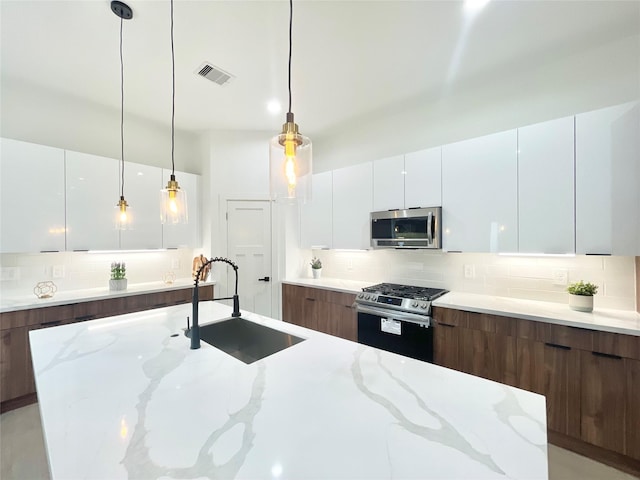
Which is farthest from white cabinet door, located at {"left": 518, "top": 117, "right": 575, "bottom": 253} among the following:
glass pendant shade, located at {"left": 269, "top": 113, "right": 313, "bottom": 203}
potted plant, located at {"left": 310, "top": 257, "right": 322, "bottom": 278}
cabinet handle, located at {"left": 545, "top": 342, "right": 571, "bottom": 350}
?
potted plant, located at {"left": 310, "top": 257, "right": 322, "bottom": 278}

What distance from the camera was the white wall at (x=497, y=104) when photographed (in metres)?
2.05

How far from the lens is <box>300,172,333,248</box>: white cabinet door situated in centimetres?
351

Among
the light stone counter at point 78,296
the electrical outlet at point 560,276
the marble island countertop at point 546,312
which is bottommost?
the light stone counter at point 78,296

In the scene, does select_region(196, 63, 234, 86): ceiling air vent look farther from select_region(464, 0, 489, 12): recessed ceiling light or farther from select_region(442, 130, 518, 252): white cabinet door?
select_region(442, 130, 518, 252): white cabinet door

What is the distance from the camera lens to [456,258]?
282 centimetres

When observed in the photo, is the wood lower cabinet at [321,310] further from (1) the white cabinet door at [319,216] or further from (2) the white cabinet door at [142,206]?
(2) the white cabinet door at [142,206]

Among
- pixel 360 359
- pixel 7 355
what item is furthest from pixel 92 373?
pixel 7 355

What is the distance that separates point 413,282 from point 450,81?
2.13 metres

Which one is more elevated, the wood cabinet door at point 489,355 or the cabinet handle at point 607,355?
the cabinet handle at point 607,355

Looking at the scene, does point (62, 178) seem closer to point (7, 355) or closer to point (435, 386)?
point (7, 355)

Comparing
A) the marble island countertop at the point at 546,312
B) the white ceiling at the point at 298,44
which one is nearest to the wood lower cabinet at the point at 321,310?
the marble island countertop at the point at 546,312

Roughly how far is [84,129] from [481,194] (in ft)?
14.1

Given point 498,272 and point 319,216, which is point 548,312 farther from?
point 319,216

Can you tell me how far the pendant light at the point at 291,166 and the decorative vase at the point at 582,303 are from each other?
220 cm
